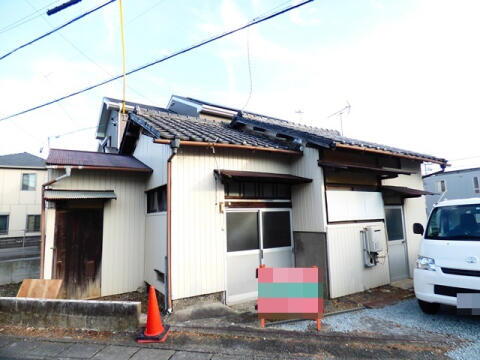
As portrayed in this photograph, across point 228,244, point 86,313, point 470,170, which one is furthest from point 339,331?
point 470,170

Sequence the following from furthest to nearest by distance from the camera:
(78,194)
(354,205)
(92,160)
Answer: (92,160) → (354,205) → (78,194)

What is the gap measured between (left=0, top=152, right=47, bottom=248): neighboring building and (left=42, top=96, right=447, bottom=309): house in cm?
1446

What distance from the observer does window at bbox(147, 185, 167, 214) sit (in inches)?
224

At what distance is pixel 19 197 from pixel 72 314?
59.0 ft

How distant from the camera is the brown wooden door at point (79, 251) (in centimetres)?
583

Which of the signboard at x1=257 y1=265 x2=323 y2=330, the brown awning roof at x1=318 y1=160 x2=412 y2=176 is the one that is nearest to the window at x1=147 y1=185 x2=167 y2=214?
the signboard at x1=257 y1=265 x2=323 y2=330

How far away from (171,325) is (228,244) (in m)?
1.80

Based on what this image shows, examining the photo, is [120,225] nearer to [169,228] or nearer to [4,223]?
[169,228]

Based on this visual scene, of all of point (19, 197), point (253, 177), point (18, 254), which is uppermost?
point (19, 197)

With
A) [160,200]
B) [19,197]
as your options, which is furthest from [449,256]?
[19,197]

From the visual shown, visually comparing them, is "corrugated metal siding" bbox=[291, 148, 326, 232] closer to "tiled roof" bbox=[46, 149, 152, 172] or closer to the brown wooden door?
"tiled roof" bbox=[46, 149, 152, 172]

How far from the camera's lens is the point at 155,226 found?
233 inches

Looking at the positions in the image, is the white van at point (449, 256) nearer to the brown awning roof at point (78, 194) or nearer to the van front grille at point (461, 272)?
the van front grille at point (461, 272)

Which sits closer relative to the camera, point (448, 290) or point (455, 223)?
point (448, 290)
